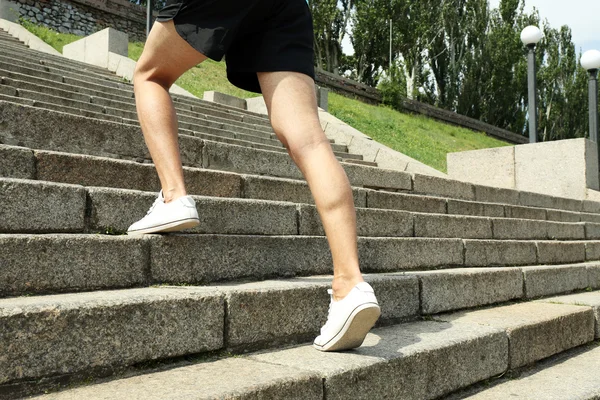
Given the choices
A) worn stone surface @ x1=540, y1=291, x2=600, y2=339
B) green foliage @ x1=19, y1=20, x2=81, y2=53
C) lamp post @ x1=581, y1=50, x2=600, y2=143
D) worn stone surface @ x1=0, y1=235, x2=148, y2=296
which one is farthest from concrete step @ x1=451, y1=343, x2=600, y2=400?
green foliage @ x1=19, y1=20, x2=81, y2=53

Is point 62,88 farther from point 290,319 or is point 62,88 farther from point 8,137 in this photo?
point 290,319

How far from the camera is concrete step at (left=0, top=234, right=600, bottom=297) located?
5.98ft

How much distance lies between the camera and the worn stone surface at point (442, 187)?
19.3ft

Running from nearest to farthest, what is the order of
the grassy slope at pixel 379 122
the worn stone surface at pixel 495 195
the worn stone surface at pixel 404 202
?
the worn stone surface at pixel 404 202
the worn stone surface at pixel 495 195
the grassy slope at pixel 379 122

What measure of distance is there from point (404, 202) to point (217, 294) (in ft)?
9.96

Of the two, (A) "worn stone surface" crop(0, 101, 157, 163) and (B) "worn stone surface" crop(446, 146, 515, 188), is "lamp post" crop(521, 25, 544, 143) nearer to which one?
(B) "worn stone surface" crop(446, 146, 515, 188)

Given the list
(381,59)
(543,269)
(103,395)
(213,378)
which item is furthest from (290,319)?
(381,59)

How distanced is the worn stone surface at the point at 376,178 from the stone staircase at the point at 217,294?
1.03 m

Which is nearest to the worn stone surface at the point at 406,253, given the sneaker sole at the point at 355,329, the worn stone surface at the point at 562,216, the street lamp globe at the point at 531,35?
the sneaker sole at the point at 355,329

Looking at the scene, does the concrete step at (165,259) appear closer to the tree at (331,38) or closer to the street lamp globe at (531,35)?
the street lamp globe at (531,35)

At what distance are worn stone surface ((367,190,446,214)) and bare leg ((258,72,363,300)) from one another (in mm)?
2367

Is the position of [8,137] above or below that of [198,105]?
below

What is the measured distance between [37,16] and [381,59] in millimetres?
19152

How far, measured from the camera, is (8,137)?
2.96 m
